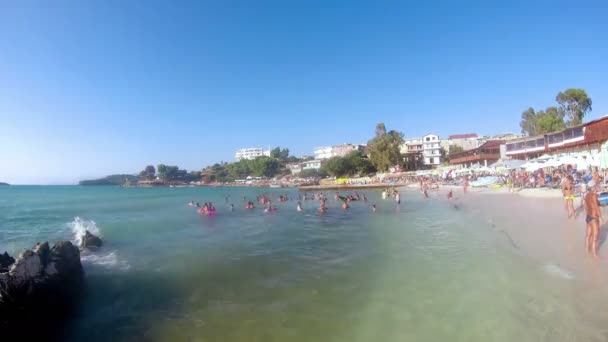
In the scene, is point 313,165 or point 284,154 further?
point 284,154

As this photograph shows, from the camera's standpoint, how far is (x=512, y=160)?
127 ft

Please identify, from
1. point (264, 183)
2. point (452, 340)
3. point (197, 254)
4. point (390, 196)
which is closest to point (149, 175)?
point (264, 183)

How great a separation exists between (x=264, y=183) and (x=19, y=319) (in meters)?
102

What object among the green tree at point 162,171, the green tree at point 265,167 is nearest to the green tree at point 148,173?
the green tree at point 162,171

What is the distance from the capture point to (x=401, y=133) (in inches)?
3009

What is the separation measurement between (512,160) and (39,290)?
4658 centimetres

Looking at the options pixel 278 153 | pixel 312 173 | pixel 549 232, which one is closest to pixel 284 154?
pixel 278 153

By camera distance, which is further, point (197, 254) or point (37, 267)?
point (197, 254)

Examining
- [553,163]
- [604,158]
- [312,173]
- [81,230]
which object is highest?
[312,173]

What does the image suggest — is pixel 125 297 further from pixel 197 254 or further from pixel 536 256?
pixel 536 256

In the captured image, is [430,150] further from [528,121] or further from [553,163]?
[553,163]

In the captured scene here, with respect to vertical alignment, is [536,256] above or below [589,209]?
below

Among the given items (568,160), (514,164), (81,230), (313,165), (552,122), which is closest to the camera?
(81,230)

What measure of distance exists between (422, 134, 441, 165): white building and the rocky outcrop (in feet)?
278
